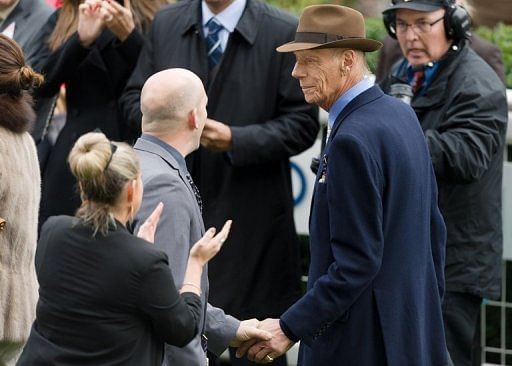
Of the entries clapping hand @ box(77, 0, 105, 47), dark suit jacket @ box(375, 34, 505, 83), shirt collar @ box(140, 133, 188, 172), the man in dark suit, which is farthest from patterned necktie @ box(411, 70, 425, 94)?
shirt collar @ box(140, 133, 188, 172)

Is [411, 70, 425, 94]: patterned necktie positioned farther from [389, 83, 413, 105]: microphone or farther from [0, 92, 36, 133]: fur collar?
[0, 92, 36, 133]: fur collar

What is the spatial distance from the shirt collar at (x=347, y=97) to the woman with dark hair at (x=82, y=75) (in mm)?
2309

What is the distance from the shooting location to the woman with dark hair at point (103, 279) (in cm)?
430

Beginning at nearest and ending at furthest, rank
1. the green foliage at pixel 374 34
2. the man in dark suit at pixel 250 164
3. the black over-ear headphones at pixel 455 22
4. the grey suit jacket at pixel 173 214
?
the grey suit jacket at pixel 173 214 → the black over-ear headphones at pixel 455 22 → the man in dark suit at pixel 250 164 → the green foliage at pixel 374 34

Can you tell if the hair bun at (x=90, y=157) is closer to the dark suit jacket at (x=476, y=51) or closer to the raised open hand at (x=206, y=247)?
the raised open hand at (x=206, y=247)

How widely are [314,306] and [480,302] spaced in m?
1.80

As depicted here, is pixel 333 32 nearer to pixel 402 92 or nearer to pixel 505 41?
pixel 402 92

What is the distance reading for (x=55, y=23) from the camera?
7.46m

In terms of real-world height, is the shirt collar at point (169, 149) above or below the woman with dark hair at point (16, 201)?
above

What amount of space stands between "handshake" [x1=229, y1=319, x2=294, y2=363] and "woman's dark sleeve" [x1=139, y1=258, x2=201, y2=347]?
69cm

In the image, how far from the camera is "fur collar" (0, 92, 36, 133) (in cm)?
548

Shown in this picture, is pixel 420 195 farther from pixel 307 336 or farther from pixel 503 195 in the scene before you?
pixel 503 195

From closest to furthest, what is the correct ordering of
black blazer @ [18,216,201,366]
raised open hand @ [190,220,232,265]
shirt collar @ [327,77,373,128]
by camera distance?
black blazer @ [18,216,201,366], raised open hand @ [190,220,232,265], shirt collar @ [327,77,373,128]

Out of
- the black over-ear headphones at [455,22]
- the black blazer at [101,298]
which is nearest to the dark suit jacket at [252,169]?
the black over-ear headphones at [455,22]
